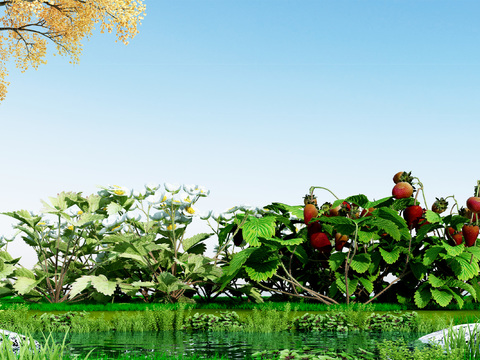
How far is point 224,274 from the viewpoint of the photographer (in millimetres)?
7531

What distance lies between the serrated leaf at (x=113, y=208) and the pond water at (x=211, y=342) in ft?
9.59

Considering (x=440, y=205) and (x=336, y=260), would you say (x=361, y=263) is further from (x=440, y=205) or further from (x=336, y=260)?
(x=440, y=205)

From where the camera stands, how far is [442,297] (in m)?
7.21

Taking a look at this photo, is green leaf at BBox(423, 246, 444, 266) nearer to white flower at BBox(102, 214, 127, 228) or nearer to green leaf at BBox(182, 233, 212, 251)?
green leaf at BBox(182, 233, 212, 251)

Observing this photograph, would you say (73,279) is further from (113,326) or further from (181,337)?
(181,337)

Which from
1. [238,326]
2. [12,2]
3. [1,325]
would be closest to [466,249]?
[238,326]

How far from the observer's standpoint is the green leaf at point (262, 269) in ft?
23.3

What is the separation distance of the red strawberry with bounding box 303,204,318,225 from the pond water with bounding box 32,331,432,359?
2.28m

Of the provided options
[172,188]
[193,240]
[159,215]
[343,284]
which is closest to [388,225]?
[343,284]

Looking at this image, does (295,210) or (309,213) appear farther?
(295,210)

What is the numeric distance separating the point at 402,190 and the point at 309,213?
150cm

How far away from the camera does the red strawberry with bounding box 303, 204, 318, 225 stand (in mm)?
7566

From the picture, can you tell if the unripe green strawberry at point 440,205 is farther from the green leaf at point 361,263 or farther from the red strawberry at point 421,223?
the green leaf at point 361,263

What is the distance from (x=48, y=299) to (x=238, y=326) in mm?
4369
